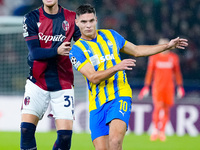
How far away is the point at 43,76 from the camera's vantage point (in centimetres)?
597

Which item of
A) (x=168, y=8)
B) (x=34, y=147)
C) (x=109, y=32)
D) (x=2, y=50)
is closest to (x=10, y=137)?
(x=2, y=50)

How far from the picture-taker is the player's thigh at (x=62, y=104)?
5.94m

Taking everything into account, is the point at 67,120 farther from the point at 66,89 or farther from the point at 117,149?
the point at 117,149

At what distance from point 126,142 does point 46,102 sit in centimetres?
462

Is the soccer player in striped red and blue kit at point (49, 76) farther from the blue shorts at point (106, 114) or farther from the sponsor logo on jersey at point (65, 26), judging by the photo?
the blue shorts at point (106, 114)

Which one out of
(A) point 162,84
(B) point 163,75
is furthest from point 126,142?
(B) point 163,75

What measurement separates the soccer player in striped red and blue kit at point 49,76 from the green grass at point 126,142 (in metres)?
3.31

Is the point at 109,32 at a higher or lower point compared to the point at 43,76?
higher

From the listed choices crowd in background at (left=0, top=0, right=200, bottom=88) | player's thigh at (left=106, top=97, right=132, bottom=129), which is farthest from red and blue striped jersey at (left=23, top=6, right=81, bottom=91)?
crowd in background at (left=0, top=0, right=200, bottom=88)

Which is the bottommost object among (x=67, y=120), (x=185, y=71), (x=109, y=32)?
(x=67, y=120)

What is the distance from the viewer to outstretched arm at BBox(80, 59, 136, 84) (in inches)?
191

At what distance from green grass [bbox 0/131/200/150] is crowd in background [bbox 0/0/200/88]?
14.0 feet

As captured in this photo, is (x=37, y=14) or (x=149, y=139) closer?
(x=37, y=14)

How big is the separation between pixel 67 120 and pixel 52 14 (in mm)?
1238
